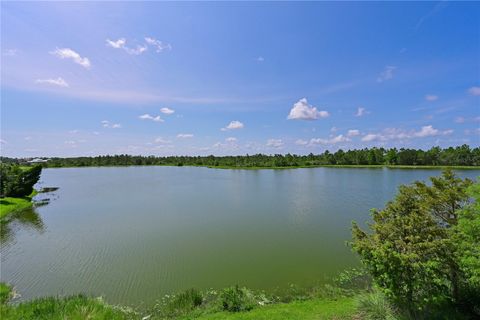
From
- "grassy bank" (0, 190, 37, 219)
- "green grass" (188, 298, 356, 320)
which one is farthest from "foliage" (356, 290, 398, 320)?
"grassy bank" (0, 190, 37, 219)

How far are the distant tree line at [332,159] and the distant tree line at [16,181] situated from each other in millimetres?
88749

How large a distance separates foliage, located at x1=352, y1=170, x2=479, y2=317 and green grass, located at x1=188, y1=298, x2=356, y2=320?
2.02 m

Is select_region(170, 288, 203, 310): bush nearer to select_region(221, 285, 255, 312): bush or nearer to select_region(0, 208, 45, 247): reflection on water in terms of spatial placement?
select_region(221, 285, 255, 312): bush

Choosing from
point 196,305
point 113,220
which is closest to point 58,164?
point 113,220

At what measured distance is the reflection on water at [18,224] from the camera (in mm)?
22222

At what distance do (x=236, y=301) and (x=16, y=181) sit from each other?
139 ft

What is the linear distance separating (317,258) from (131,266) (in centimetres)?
1171

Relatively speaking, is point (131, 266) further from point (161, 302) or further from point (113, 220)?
point (113, 220)

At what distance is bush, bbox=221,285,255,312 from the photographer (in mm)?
10273

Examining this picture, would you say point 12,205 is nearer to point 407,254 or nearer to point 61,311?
point 61,311

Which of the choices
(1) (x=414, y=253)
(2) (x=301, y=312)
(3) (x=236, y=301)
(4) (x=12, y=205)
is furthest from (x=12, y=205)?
(1) (x=414, y=253)

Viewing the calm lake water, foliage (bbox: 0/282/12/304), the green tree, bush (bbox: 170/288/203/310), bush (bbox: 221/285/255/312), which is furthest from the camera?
the calm lake water

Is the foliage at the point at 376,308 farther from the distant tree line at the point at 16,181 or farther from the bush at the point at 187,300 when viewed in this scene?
the distant tree line at the point at 16,181

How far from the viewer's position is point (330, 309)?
965 centimetres
